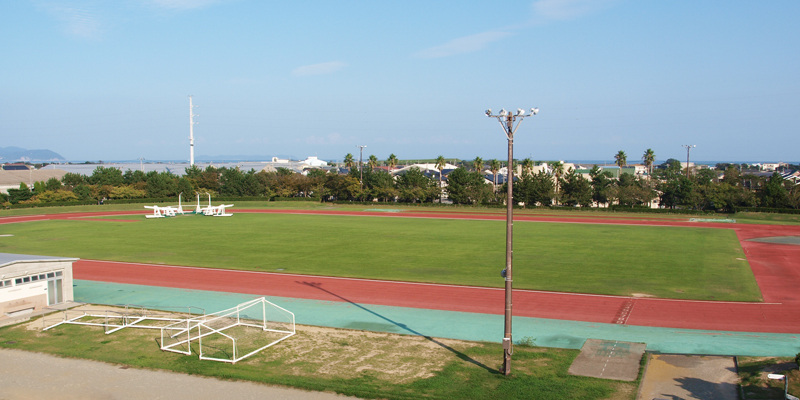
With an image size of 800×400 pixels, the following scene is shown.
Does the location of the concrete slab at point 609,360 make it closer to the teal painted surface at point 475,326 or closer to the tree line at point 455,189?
the teal painted surface at point 475,326

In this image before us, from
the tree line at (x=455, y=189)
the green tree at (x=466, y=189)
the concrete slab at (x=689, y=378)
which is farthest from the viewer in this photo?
the green tree at (x=466, y=189)

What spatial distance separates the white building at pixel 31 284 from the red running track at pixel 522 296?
21.4ft

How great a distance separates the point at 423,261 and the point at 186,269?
16.4 m

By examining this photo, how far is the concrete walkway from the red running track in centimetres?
1174

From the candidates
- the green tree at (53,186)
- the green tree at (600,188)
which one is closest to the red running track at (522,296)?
the green tree at (600,188)

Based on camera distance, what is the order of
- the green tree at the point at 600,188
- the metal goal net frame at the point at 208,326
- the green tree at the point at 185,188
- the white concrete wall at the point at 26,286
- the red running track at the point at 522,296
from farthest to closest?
the green tree at the point at 185,188, the green tree at the point at 600,188, the red running track at the point at 522,296, the white concrete wall at the point at 26,286, the metal goal net frame at the point at 208,326

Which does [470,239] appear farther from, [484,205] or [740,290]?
[484,205]

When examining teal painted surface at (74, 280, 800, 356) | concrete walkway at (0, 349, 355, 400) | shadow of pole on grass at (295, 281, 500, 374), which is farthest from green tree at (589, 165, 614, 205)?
concrete walkway at (0, 349, 355, 400)

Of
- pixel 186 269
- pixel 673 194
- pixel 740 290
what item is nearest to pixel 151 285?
pixel 186 269

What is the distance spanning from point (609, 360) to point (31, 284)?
2470 cm

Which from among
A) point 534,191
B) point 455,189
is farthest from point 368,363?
point 455,189

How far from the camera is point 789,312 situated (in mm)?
25641

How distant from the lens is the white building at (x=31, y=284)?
23594mm

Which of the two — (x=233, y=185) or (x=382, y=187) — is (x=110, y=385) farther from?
(x=233, y=185)
